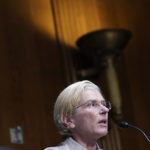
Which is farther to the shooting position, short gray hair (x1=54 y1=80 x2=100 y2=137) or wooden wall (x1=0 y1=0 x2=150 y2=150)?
wooden wall (x1=0 y1=0 x2=150 y2=150)

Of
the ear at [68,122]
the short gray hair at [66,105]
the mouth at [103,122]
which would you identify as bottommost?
the mouth at [103,122]

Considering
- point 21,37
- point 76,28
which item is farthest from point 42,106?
point 76,28

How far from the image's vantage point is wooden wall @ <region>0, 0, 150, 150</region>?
8.38 feet

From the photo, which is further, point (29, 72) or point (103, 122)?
point (29, 72)

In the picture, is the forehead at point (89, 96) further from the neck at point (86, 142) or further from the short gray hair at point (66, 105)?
the neck at point (86, 142)

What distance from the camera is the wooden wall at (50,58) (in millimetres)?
2553

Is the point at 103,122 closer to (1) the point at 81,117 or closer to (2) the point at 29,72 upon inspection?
(1) the point at 81,117

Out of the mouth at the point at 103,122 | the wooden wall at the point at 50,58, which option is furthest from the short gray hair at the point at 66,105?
the wooden wall at the point at 50,58

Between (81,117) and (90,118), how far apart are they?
0.04m

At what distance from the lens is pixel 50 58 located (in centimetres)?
284

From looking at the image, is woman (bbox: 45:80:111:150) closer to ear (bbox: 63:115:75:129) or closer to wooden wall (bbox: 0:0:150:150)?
ear (bbox: 63:115:75:129)

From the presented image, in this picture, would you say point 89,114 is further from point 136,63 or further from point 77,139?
point 136,63

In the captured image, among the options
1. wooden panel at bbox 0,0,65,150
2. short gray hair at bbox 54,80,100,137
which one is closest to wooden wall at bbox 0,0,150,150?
wooden panel at bbox 0,0,65,150

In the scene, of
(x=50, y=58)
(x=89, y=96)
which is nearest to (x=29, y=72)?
(x=50, y=58)
